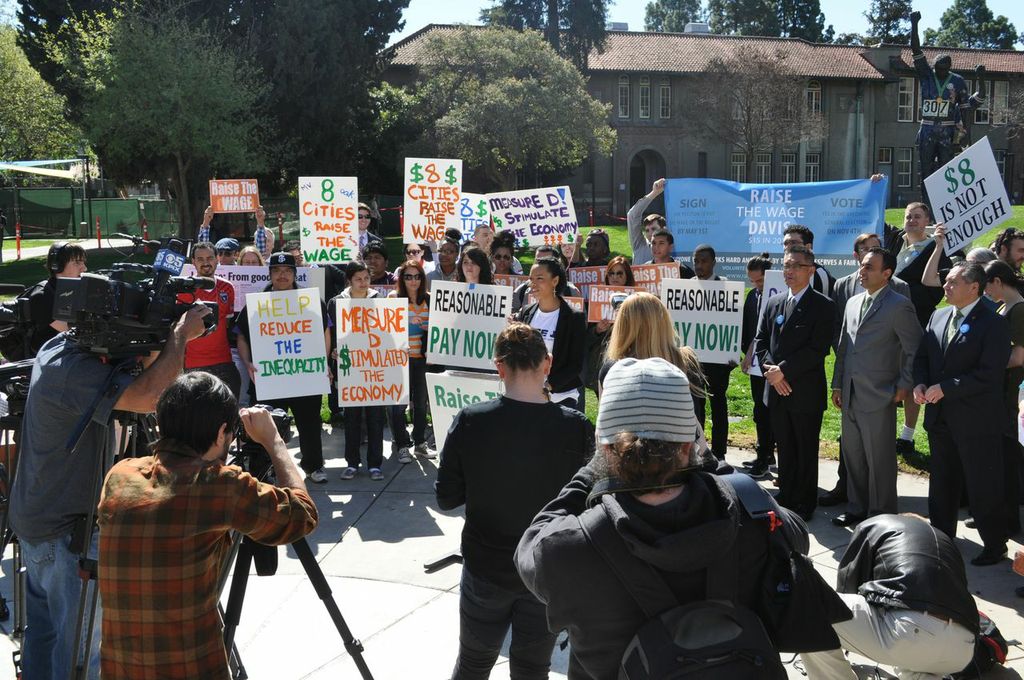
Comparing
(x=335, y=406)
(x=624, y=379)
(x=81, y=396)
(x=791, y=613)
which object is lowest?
(x=335, y=406)

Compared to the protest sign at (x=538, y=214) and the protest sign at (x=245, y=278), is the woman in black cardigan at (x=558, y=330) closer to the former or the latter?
the protest sign at (x=245, y=278)

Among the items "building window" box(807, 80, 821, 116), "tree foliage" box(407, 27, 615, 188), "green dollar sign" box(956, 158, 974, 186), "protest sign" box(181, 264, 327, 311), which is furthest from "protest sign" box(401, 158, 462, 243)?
"building window" box(807, 80, 821, 116)

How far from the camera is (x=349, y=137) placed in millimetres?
34094

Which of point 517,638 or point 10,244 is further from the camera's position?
point 10,244

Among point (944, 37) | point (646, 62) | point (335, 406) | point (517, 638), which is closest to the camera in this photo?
point (517, 638)

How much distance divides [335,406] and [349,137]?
25786 millimetres

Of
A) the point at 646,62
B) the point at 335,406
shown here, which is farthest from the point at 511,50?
the point at 335,406

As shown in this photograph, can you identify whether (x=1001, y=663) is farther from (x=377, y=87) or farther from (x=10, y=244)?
(x=377, y=87)

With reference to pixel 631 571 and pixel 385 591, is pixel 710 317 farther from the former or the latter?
pixel 631 571

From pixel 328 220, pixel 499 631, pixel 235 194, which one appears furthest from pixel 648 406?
pixel 235 194

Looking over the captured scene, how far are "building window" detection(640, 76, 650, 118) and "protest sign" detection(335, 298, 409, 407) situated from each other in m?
48.3

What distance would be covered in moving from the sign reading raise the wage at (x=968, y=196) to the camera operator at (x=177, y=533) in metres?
7.75

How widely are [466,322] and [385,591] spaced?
108 inches

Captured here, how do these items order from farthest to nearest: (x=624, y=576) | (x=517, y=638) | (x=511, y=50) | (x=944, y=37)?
(x=944, y=37) → (x=511, y=50) → (x=517, y=638) → (x=624, y=576)
